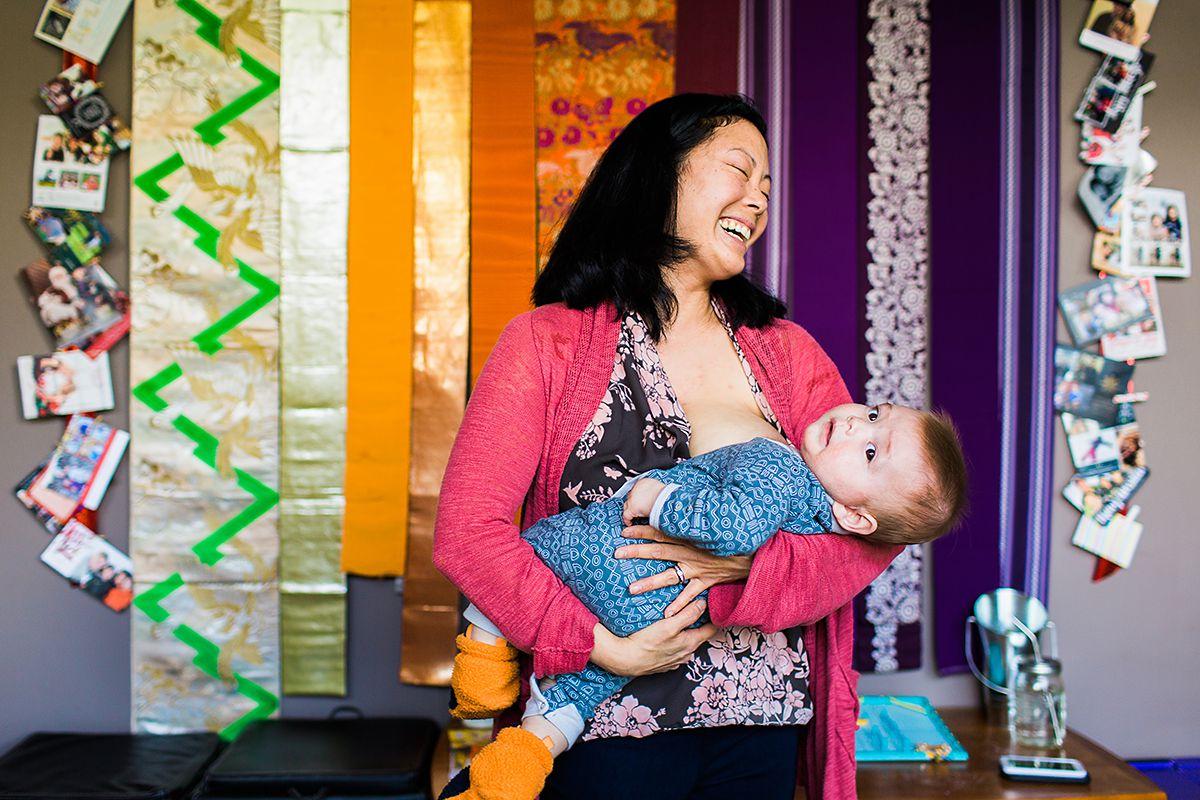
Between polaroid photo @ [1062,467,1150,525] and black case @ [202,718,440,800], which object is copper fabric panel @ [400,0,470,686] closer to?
black case @ [202,718,440,800]

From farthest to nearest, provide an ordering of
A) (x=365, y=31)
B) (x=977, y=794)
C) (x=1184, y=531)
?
(x=1184, y=531), (x=365, y=31), (x=977, y=794)

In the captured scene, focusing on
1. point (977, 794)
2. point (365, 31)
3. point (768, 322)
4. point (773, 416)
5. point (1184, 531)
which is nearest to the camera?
point (773, 416)

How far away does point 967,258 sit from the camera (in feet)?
8.87

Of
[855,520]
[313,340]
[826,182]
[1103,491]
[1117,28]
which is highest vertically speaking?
[1117,28]

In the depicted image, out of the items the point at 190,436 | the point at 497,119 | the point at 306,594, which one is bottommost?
the point at 306,594

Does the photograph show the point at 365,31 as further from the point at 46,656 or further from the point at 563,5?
the point at 46,656

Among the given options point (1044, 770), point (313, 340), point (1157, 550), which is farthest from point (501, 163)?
point (1157, 550)

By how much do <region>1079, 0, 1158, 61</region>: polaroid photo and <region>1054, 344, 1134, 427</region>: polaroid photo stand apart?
36.5 inches

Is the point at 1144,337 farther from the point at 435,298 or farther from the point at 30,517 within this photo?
the point at 30,517

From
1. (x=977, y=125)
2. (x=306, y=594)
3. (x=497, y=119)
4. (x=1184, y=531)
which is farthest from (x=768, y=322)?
(x=1184, y=531)

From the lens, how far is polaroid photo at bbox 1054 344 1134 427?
278 centimetres

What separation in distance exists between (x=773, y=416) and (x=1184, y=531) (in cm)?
210

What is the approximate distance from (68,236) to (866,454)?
2315mm

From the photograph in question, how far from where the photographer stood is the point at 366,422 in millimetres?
2607
